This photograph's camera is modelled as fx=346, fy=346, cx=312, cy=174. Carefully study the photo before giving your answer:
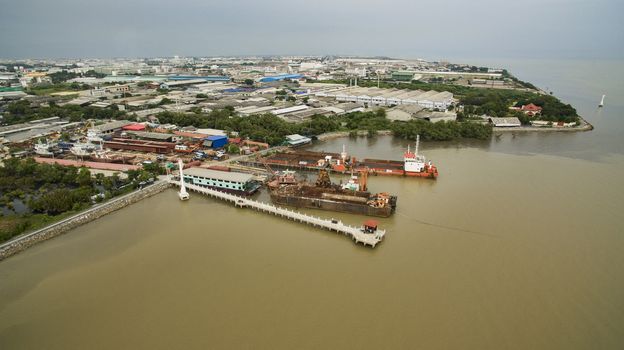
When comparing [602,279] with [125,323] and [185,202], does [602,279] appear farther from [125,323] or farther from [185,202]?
[185,202]

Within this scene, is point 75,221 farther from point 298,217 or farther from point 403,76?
point 403,76

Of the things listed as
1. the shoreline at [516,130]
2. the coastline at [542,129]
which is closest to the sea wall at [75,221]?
the shoreline at [516,130]

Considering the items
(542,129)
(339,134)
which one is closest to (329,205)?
(339,134)

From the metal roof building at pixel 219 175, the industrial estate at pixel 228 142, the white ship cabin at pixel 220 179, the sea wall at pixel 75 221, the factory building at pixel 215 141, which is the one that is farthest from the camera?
the factory building at pixel 215 141

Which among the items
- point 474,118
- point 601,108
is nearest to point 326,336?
point 474,118

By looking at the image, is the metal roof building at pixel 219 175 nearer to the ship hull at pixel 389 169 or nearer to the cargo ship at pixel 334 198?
the cargo ship at pixel 334 198

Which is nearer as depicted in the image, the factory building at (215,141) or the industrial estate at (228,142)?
the industrial estate at (228,142)
